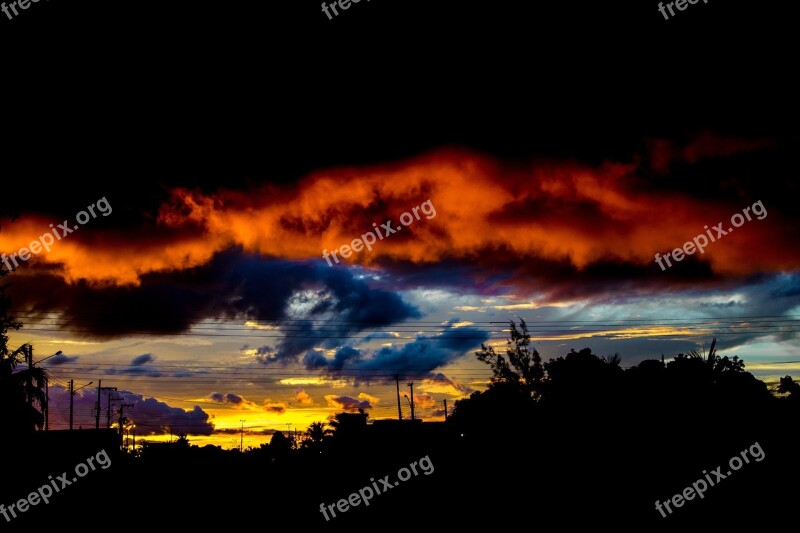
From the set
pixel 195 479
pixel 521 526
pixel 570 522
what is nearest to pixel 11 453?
pixel 195 479

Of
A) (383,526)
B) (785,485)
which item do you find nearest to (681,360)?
(785,485)

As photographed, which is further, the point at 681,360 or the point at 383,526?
the point at 681,360

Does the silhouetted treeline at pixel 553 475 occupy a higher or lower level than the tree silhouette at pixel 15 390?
lower

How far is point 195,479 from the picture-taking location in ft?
125

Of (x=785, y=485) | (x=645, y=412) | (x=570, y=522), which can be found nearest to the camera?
(x=785, y=485)

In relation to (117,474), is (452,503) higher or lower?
lower

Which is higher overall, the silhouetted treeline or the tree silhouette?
the tree silhouette

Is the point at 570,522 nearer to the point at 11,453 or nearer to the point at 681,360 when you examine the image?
the point at 681,360

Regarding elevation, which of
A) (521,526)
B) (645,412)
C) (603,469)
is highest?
(645,412)

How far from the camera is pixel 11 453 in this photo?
28.0m

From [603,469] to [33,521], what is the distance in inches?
907

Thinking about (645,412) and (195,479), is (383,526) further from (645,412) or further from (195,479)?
(195,479)

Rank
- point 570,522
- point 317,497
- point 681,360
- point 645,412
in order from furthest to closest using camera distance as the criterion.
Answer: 1. point 317,497
2. point 681,360
3. point 645,412
4. point 570,522

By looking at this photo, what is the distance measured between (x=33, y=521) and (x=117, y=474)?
693 centimetres
